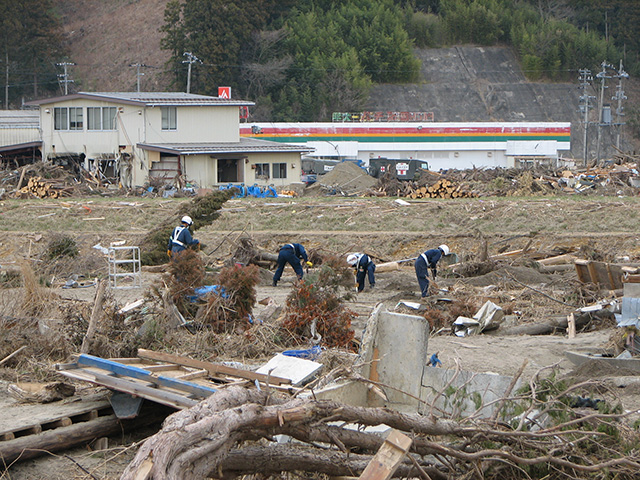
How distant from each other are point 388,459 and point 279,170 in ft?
123

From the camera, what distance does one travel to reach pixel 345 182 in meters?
39.2

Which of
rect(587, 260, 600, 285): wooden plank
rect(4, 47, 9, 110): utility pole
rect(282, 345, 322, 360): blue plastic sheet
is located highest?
rect(4, 47, 9, 110): utility pole

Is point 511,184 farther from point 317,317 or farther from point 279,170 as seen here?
point 317,317

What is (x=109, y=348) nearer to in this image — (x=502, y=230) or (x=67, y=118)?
(x=502, y=230)

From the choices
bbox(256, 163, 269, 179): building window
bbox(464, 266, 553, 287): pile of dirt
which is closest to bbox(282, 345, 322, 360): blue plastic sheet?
bbox(464, 266, 553, 287): pile of dirt

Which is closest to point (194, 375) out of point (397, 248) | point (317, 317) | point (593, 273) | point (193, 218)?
point (317, 317)

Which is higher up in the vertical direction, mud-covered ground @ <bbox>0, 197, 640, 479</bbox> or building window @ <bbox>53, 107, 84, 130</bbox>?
building window @ <bbox>53, 107, 84, 130</bbox>

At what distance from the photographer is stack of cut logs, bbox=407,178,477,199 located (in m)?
33.6

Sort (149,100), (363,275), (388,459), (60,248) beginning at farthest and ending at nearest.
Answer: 1. (149,100)
2. (60,248)
3. (363,275)
4. (388,459)

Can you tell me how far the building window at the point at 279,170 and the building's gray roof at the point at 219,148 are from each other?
0.88m

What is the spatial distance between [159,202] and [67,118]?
45.2 ft

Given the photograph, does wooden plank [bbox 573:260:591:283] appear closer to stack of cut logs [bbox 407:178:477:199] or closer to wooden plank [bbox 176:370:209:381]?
wooden plank [bbox 176:370:209:381]

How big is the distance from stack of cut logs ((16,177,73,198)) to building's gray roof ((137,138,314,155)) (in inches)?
203

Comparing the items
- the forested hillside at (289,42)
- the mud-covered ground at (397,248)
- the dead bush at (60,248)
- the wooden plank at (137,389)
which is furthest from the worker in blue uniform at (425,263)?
the forested hillside at (289,42)
